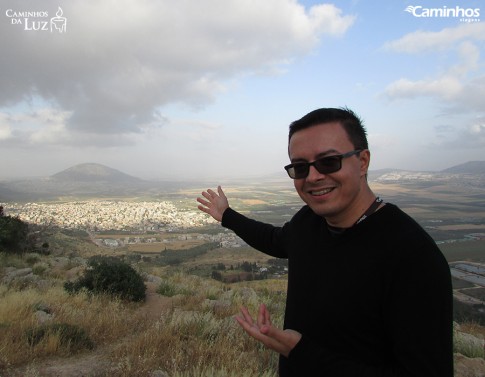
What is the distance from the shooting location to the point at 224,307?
21.4ft

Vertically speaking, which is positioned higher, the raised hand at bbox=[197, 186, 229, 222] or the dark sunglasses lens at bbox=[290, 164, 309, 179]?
the dark sunglasses lens at bbox=[290, 164, 309, 179]

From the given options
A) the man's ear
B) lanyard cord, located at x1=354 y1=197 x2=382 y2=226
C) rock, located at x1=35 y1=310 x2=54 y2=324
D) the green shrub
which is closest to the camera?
lanyard cord, located at x1=354 y1=197 x2=382 y2=226

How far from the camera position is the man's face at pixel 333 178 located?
163cm

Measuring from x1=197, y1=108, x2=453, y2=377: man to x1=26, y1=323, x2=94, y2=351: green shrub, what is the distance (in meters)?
3.67

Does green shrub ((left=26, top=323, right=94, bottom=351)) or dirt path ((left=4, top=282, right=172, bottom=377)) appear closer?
dirt path ((left=4, top=282, right=172, bottom=377))

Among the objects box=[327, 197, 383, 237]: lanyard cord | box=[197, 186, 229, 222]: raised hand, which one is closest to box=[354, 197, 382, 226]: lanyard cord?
box=[327, 197, 383, 237]: lanyard cord

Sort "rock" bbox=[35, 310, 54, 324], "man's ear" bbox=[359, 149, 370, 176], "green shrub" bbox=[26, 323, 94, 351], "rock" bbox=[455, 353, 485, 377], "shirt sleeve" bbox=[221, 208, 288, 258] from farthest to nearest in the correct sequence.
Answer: "rock" bbox=[35, 310, 54, 324] → "green shrub" bbox=[26, 323, 94, 351] → "rock" bbox=[455, 353, 485, 377] → "shirt sleeve" bbox=[221, 208, 288, 258] → "man's ear" bbox=[359, 149, 370, 176]

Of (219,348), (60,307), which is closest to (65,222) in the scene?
(60,307)

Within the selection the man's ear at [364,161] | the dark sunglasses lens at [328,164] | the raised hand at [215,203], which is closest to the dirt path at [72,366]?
the raised hand at [215,203]

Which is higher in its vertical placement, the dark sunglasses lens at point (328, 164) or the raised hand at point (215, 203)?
the dark sunglasses lens at point (328, 164)

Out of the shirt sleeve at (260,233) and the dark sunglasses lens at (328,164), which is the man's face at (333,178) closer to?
the dark sunglasses lens at (328,164)

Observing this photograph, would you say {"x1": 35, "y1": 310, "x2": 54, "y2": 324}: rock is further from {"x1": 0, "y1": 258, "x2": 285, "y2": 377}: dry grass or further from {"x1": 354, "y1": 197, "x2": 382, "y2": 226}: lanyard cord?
{"x1": 354, "y1": 197, "x2": 382, "y2": 226}: lanyard cord

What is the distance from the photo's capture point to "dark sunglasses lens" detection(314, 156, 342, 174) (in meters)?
1.65

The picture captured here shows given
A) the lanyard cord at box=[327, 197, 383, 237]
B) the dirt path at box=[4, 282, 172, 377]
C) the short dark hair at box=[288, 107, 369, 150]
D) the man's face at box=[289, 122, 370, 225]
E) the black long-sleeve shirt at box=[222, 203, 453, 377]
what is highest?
the short dark hair at box=[288, 107, 369, 150]
